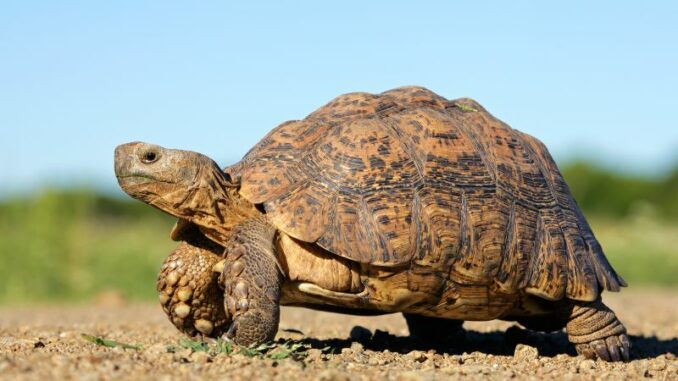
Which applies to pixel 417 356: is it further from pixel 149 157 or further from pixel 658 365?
pixel 149 157

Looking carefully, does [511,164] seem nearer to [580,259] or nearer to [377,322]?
[580,259]

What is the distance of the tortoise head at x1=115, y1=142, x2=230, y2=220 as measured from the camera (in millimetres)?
5406

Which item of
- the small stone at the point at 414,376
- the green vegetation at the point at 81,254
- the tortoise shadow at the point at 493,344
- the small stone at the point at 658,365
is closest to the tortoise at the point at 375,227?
the small stone at the point at 658,365

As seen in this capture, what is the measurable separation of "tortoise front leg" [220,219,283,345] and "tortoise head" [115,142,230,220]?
0.49 m

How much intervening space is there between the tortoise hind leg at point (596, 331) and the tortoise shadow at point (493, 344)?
0.46 metres

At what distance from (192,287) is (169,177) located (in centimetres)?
88

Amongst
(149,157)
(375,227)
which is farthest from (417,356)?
(149,157)

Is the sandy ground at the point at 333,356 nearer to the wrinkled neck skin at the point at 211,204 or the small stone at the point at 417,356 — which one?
the small stone at the point at 417,356

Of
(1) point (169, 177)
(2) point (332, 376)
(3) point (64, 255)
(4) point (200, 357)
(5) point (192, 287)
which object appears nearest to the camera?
(2) point (332, 376)

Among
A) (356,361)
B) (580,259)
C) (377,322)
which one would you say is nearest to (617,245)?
(377,322)

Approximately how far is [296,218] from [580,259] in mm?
2113

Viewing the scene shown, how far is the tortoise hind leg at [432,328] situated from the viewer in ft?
22.2

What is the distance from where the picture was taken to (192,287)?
19.2 feet

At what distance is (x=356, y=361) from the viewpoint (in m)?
5.21
